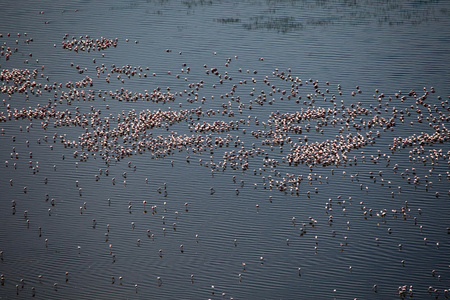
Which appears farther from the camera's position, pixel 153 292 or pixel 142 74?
pixel 142 74

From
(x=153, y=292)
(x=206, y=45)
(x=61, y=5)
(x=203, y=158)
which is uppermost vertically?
Result: (x=61, y=5)

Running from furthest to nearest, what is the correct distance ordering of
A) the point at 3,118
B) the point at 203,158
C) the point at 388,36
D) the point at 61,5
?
the point at 61,5, the point at 388,36, the point at 3,118, the point at 203,158

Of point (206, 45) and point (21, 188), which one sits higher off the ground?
point (206, 45)

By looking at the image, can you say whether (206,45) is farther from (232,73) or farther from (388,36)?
(388,36)

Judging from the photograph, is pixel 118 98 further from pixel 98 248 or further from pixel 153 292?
pixel 153 292

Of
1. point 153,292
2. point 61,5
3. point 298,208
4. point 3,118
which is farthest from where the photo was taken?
point 61,5

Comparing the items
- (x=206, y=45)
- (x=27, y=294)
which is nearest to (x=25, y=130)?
(x=27, y=294)

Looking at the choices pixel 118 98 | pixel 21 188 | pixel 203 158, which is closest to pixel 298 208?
pixel 203 158
